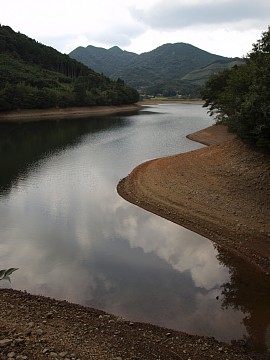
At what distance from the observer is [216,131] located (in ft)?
169

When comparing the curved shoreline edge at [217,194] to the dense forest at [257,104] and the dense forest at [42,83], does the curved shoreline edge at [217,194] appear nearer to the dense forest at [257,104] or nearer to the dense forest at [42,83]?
the dense forest at [257,104]

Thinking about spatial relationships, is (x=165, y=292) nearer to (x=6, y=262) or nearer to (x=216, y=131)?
(x=6, y=262)

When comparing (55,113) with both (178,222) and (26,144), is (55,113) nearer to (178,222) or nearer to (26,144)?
(26,144)

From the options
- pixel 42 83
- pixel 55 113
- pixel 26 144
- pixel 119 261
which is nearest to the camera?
pixel 119 261

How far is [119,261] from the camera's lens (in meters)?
15.7

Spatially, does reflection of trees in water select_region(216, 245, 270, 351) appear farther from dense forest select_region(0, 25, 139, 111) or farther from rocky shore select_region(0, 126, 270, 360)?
dense forest select_region(0, 25, 139, 111)

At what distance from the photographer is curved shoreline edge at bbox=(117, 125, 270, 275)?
17641 millimetres

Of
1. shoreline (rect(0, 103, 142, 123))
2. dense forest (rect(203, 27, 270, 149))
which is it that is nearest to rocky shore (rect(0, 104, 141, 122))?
shoreline (rect(0, 103, 142, 123))

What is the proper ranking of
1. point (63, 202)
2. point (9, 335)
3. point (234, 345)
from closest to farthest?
point (9, 335)
point (234, 345)
point (63, 202)

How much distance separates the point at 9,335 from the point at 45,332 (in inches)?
37.4

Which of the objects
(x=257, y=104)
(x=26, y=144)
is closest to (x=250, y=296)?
(x=257, y=104)

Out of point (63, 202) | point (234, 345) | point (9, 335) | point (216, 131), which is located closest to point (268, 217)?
point (234, 345)

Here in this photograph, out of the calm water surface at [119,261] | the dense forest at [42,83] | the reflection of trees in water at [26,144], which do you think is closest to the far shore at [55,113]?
the dense forest at [42,83]

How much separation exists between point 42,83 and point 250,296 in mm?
103538
